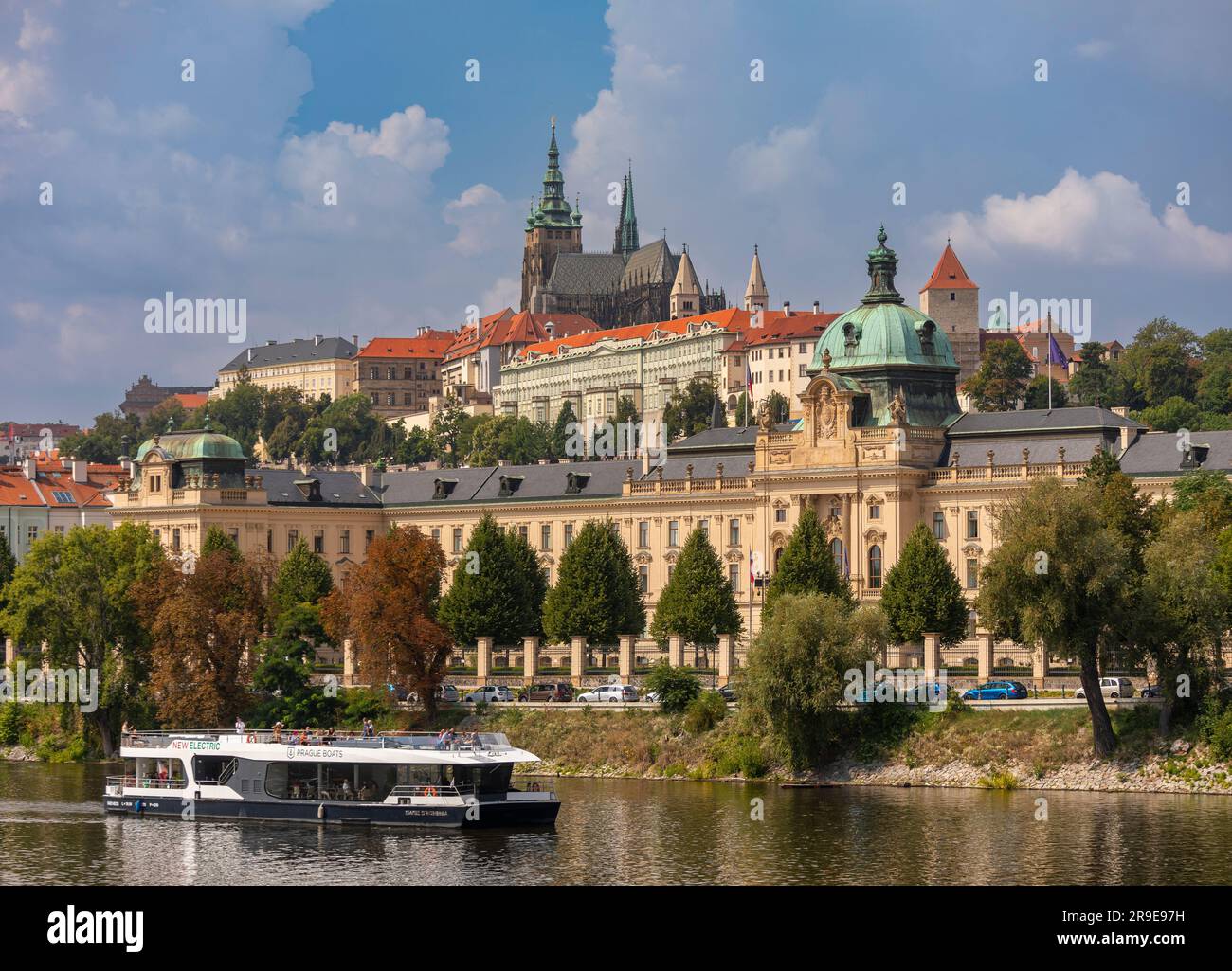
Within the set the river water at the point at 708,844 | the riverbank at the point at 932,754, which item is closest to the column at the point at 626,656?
the riverbank at the point at 932,754

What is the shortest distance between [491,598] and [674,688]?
854 inches

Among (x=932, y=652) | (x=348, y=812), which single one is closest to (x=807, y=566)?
(x=932, y=652)

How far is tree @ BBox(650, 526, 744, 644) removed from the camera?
400 feet

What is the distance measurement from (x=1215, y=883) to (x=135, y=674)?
205ft

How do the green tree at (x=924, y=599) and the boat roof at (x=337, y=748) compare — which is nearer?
the boat roof at (x=337, y=748)

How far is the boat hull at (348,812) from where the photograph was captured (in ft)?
283

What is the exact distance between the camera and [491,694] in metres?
115

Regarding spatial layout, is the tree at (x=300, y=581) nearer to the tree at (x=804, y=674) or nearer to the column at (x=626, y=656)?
the column at (x=626, y=656)

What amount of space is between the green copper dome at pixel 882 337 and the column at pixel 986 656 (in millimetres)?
31836

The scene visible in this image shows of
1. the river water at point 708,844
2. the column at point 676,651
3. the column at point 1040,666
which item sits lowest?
the river water at point 708,844

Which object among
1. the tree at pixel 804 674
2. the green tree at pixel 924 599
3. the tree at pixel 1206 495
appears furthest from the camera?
the green tree at pixel 924 599
